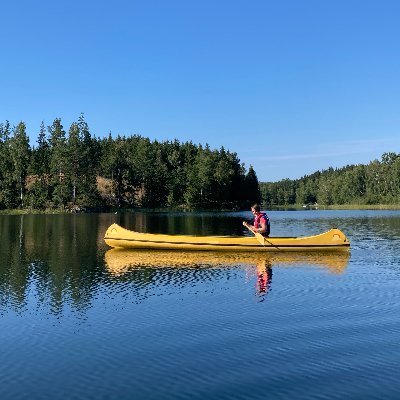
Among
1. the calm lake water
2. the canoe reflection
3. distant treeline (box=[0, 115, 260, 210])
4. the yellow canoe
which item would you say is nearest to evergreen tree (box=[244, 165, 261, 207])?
distant treeline (box=[0, 115, 260, 210])

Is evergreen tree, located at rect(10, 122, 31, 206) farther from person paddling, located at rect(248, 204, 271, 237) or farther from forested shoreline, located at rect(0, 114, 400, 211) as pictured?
person paddling, located at rect(248, 204, 271, 237)

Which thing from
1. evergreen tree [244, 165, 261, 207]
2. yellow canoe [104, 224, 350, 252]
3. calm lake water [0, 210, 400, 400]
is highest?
evergreen tree [244, 165, 261, 207]

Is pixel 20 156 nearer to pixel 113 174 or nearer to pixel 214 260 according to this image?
pixel 113 174

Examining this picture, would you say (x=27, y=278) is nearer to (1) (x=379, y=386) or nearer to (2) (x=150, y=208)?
(1) (x=379, y=386)

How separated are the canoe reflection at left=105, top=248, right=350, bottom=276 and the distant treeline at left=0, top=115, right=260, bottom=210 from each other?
8954cm

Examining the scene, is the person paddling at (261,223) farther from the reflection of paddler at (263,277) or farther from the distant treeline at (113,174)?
the distant treeline at (113,174)

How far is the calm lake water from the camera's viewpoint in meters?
11.7

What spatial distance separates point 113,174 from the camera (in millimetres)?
150375

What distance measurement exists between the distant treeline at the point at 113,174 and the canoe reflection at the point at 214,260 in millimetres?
89537

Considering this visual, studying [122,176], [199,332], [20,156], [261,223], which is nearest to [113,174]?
[122,176]

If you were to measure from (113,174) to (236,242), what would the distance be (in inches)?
4594

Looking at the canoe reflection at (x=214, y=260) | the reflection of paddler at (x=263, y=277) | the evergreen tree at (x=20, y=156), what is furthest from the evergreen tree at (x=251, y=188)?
the reflection of paddler at (x=263, y=277)

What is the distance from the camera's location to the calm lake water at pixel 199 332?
1170 centimetres

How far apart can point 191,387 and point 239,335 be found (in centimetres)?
442
